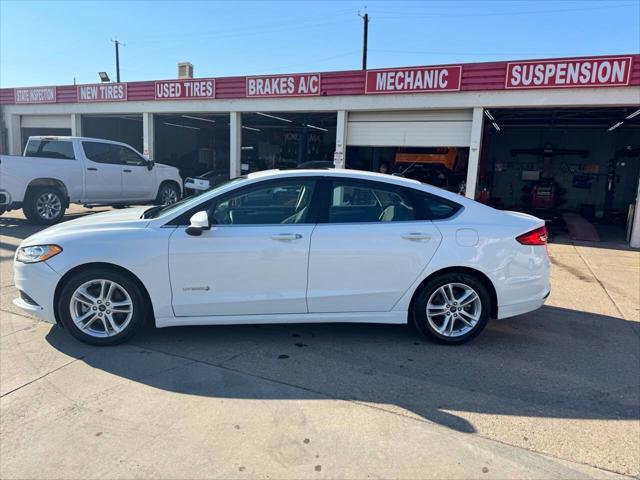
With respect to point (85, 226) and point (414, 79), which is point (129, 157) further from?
point (85, 226)

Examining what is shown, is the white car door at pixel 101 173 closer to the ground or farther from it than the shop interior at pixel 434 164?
closer to the ground

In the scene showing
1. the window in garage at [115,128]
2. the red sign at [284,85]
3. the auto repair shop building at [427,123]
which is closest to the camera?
the auto repair shop building at [427,123]

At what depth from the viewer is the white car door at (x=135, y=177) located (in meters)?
12.1

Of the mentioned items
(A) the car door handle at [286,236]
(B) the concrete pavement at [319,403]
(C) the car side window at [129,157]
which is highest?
(C) the car side window at [129,157]

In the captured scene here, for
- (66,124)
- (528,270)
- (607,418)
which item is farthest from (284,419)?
(66,124)

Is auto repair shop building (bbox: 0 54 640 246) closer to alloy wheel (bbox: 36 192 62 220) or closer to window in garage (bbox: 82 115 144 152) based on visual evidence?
window in garage (bbox: 82 115 144 152)

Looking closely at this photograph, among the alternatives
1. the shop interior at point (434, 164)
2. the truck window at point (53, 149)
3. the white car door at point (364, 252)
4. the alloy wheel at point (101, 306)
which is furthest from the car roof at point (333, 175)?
the shop interior at point (434, 164)

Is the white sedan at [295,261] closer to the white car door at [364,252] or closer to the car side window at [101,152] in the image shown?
the white car door at [364,252]

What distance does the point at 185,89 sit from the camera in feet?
50.4

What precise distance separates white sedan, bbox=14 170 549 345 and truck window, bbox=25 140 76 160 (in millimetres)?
7888

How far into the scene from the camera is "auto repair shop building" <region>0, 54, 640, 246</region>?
36.0 feet

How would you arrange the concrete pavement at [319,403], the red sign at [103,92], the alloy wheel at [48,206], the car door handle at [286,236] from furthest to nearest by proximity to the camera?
the red sign at [103,92] < the alloy wheel at [48,206] < the car door handle at [286,236] < the concrete pavement at [319,403]

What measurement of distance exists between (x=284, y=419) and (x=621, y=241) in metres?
11.7

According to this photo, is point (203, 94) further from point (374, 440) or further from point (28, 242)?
point (374, 440)
